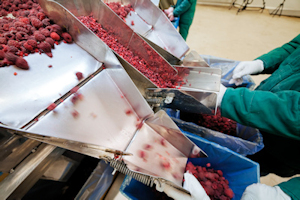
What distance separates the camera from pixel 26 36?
752 mm

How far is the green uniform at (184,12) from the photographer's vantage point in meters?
1.95

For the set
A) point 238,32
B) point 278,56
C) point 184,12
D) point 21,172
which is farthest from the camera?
point 238,32

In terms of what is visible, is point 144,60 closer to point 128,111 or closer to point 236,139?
point 128,111

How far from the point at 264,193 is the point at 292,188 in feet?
0.41

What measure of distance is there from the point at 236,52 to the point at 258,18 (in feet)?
8.91

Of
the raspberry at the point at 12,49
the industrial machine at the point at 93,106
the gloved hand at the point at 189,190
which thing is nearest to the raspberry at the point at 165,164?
the industrial machine at the point at 93,106

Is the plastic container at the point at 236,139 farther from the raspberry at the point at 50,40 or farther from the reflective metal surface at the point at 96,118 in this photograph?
the raspberry at the point at 50,40

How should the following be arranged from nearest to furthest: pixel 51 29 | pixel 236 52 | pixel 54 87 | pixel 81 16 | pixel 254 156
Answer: pixel 54 87, pixel 51 29, pixel 81 16, pixel 254 156, pixel 236 52

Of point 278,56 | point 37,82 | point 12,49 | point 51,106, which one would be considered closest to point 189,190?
point 51,106

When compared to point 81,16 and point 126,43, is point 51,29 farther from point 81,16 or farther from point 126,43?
point 126,43

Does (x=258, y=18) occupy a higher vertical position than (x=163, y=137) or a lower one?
higher

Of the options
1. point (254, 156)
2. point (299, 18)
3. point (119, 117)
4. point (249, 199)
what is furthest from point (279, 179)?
point (299, 18)

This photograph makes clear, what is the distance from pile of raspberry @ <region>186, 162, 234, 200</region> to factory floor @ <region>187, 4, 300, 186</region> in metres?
2.45

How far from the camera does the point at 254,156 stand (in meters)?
1.30
